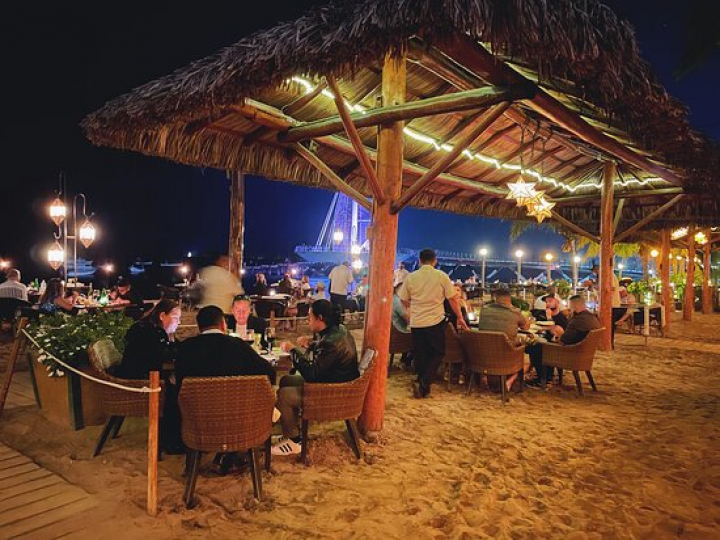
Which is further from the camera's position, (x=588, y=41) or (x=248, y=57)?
(x=248, y=57)

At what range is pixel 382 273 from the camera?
4.36m

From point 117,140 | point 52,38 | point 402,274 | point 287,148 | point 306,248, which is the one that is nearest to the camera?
point 117,140

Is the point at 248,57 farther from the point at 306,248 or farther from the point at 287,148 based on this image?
the point at 306,248

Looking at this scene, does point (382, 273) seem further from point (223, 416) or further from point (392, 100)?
point (223, 416)

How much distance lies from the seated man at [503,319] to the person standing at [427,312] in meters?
0.38

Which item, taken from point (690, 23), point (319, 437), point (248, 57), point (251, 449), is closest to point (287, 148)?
point (248, 57)

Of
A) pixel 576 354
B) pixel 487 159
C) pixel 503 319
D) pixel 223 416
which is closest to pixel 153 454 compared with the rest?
pixel 223 416

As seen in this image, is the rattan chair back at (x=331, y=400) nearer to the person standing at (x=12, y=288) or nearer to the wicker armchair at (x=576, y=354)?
the wicker armchair at (x=576, y=354)

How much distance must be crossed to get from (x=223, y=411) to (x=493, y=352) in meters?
3.53

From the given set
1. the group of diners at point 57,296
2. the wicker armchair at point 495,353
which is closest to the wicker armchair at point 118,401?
the wicker armchair at point 495,353

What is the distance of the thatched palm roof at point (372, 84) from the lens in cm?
282

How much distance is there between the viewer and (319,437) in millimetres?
4309

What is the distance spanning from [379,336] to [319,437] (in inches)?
42.7

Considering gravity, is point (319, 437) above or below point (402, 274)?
below
